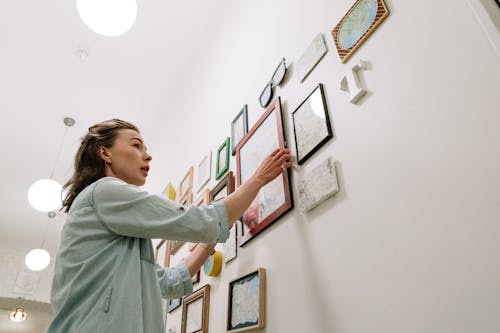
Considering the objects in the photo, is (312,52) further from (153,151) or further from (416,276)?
(153,151)

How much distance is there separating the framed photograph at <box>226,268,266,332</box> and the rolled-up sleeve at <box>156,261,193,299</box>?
0.53 ft

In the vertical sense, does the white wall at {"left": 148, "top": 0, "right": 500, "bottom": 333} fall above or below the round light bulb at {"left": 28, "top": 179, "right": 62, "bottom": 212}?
below

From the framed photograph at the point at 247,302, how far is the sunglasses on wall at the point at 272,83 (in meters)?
0.65

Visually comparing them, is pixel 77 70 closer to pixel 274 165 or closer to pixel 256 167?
pixel 256 167

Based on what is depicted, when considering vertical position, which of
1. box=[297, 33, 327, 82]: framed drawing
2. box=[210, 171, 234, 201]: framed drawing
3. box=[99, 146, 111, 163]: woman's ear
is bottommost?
box=[99, 146, 111, 163]: woman's ear

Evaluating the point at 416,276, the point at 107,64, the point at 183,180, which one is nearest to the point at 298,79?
the point at 416,276

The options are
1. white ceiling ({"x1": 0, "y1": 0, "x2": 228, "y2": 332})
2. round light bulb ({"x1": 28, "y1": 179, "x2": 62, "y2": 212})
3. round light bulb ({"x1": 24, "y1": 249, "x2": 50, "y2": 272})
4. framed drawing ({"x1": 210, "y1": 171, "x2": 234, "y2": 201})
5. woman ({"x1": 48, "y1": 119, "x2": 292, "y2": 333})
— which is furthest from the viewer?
round light bulb ({"x1": 24, "y1": 249, "x2": 50, "y2": 272})

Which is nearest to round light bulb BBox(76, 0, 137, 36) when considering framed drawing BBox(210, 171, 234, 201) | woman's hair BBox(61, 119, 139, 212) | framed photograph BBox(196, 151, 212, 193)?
framed photograph BBox(196, 151, 212, 193)

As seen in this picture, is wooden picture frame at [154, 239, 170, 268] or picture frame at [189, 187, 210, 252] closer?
picture frame at [189, 187, 210, 252]

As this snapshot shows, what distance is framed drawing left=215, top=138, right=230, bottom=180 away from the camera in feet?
5.05

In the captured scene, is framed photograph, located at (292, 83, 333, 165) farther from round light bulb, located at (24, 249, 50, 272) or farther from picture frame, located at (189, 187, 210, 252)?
round light bulb, located at (24, 249, 50, 272)

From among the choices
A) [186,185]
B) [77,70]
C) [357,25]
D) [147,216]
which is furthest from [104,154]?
[77,70]

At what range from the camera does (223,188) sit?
1509 mm

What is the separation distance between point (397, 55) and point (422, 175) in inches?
12.0
